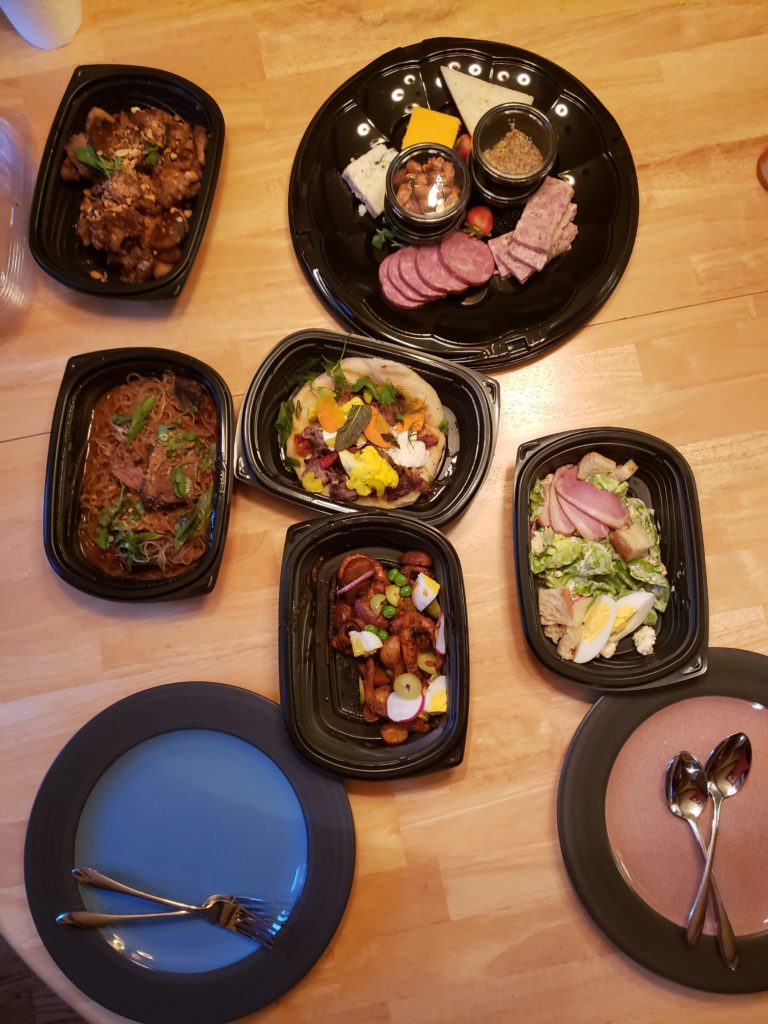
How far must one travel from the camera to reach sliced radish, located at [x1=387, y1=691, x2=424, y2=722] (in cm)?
176

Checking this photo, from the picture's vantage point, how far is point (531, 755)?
6.01 ft

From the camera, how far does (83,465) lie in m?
1.91

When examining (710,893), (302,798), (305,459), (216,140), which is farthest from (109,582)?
(710,893)

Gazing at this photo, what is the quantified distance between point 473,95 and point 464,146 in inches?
5.6

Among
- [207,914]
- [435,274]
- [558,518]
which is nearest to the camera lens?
[207,914]

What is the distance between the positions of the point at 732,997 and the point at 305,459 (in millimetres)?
1731

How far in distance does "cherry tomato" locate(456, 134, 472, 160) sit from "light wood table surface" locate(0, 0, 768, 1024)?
34cm

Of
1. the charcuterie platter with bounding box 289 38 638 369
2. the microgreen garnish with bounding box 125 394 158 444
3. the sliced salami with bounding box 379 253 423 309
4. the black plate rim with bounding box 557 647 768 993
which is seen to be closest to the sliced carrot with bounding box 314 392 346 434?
the charcuterie platter with bounding box 289 38 638 369

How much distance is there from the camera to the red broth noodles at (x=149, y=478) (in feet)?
6.11

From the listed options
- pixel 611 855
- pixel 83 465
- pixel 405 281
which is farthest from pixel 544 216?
pixel 611 855

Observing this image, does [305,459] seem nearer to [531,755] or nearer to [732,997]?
[531,755]

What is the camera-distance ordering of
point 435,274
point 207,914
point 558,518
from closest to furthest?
point 207,914 → point 558,518 → point 435,274

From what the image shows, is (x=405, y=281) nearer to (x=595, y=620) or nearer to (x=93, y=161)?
(x=93, y=161)

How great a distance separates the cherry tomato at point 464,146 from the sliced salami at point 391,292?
1.17 ft
